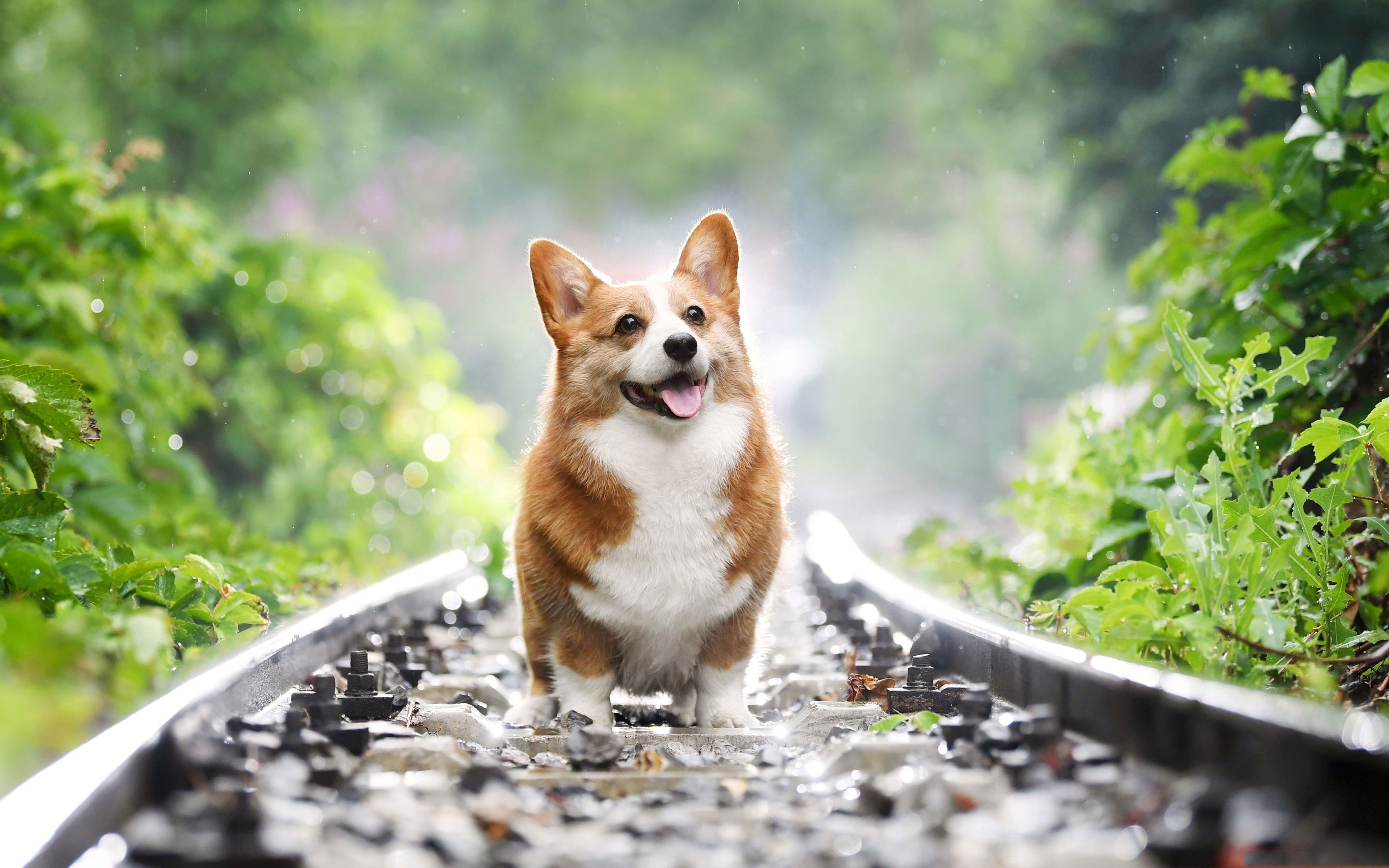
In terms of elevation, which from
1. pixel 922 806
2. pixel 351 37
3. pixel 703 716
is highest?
pixel 351 37

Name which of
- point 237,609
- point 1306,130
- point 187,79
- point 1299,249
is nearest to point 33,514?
point 237,609

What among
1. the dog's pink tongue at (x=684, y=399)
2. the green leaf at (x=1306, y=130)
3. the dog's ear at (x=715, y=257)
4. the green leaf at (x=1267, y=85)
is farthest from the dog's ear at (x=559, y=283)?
the green leaf at (x=1267, y=85)

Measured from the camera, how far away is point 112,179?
150 inches

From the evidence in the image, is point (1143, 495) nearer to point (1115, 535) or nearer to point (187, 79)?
point (1115, 535)

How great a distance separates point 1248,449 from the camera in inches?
103

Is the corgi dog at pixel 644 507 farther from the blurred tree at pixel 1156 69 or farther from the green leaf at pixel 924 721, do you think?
the blurred tree at pixel 1156 69

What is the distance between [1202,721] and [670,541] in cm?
109

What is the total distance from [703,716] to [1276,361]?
1965 mm

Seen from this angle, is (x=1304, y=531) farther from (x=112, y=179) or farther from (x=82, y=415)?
(x=112, y=179)

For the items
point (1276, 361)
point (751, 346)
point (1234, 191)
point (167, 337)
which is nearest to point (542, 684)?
point (751, 346)

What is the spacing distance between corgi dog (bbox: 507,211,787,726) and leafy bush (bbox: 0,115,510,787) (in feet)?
2.20

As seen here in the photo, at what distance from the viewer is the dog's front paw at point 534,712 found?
228cm

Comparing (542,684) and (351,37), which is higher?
(351,37)

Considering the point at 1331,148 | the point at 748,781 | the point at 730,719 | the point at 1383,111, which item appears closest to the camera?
the point at 748,781
